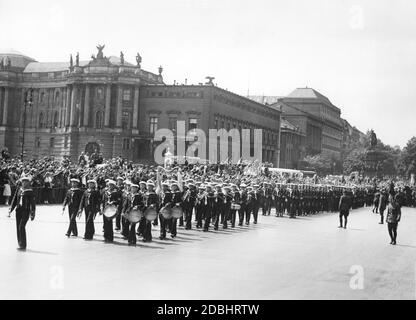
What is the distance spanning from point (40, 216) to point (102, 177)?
3.11 m

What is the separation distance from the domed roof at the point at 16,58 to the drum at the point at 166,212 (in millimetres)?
87738

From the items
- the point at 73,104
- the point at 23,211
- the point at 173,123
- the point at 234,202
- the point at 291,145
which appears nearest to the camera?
the point at 23,211

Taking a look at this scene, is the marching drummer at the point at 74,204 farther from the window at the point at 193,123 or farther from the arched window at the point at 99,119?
the arched window at the point at 99,119

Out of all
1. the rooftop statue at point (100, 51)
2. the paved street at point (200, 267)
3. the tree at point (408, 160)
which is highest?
the rooftop statue at point (100, 51)

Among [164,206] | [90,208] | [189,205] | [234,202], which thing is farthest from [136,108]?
[90,208]

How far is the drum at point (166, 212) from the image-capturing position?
20.0 meters

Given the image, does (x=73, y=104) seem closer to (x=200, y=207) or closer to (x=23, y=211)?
(x=200, y=207)

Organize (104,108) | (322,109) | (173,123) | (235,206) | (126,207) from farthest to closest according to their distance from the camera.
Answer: (322,109) < (104,108) < (173,123) < (235,206) < (126,207)

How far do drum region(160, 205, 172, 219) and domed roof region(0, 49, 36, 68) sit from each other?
8774cm

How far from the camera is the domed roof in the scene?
102575 mm

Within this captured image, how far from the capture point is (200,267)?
1443 cm

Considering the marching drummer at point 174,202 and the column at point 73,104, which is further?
the column at point 73,104

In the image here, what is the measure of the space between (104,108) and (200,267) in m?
75.1

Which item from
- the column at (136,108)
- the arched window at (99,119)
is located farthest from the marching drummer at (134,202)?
the arched window at (99,119)
